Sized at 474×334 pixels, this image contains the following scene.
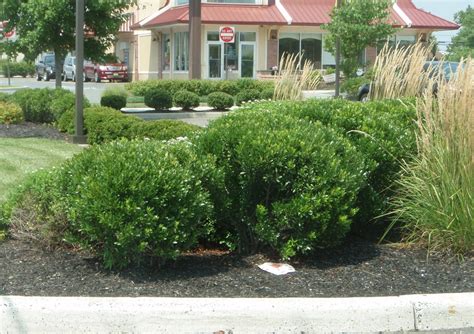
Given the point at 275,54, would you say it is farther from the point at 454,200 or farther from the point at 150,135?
the point at 454,200

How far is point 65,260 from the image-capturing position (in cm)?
586

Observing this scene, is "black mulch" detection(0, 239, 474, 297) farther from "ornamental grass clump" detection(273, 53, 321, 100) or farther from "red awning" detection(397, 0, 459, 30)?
"red awning" detection(397, 0, 459, 30)

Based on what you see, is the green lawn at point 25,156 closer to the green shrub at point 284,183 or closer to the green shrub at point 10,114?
the green shrub at point 10,114

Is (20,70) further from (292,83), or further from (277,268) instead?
(277,268)

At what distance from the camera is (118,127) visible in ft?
43.9

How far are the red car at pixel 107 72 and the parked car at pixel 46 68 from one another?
2336mm

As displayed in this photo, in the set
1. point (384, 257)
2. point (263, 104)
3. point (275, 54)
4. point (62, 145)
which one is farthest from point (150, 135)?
point (275, 54)

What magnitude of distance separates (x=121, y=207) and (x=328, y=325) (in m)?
1.63

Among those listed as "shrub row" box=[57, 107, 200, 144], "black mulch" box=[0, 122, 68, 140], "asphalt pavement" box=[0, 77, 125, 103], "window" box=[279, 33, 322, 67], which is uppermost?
"window" box=[279, 33, 322, 67]

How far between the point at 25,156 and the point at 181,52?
3352 centimetres

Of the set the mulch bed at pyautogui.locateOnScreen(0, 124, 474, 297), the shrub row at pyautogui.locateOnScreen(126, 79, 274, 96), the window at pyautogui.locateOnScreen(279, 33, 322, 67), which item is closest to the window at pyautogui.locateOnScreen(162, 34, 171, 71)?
the window at pyautogui.locateOnScreen(279, 33, 322, 67)

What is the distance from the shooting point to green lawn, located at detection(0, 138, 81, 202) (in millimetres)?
10070

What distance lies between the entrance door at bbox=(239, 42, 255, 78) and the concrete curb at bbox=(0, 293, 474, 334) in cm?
3891

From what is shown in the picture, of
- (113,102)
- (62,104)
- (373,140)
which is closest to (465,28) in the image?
(113,102)
